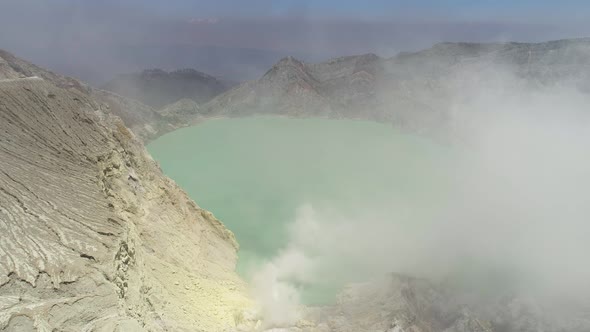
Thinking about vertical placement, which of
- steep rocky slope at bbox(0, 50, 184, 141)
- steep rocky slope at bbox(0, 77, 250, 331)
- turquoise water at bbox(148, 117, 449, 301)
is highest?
steep rocky slope at bbox(0, 50, 184, 141)

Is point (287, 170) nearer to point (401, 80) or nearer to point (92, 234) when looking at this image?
point (92, 234)

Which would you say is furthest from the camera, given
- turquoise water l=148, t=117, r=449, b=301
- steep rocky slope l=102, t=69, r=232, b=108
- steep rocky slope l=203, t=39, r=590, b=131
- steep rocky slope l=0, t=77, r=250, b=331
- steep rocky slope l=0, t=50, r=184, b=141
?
steep rocky slope l=102, t=69, r=232, b=108

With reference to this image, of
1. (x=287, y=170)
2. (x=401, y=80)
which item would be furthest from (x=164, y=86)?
(x=287, y=170)

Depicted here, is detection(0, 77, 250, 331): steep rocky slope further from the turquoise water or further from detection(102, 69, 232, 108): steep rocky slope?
detection(102, 69, 232, 108): steep rocky slope

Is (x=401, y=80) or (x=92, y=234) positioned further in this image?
(x=401, y=80)

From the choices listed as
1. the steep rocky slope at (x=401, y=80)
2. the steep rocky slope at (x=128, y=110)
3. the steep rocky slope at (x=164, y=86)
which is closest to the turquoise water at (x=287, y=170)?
the steep rocky slope at (x=128, y=110)

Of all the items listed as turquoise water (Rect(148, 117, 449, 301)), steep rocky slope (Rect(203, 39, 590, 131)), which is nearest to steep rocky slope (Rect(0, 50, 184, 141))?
turquoise water (Rect(148, 117, 449, 301))

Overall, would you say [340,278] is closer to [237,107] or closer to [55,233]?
[55,233]
